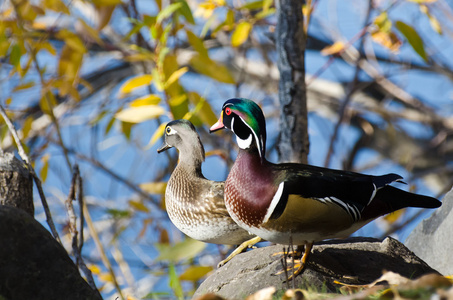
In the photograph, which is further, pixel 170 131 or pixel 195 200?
pixel 170 131

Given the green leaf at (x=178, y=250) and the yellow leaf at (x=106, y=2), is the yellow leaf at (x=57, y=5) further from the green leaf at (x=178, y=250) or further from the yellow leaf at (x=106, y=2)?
the green leaf at (x=178, y=250)

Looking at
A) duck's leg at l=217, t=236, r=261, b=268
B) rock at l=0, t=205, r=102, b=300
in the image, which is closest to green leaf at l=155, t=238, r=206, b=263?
rock at l=0, t=205, r=102, b=300

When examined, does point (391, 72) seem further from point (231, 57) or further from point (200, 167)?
point (200, 167)

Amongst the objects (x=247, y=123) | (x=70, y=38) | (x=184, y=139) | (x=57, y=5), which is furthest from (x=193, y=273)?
(x=57, y=5)

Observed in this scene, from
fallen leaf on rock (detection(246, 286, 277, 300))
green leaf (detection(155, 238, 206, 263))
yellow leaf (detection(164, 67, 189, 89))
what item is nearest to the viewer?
fallen leaf on rock (detection(246, 286, 277, 300))

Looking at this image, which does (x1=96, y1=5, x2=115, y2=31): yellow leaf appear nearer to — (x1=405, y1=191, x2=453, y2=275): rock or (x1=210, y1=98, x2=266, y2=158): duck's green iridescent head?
(x1=210, y1=98, x2=266, y2=158): duck's green iridescent head

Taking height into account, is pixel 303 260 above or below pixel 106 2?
below

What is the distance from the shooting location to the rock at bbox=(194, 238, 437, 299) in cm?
241

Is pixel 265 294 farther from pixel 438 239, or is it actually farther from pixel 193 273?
pixel 438 239

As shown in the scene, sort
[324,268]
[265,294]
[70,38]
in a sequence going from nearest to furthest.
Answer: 1. [265,294]
2. [324,268]
3. [70,38]

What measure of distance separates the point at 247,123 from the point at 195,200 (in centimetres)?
60

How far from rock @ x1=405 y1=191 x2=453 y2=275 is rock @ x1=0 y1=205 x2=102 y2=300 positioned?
1.74 m

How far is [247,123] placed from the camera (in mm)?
2420

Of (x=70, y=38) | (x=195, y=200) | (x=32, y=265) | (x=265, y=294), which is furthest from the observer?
(x=70, y=38)
